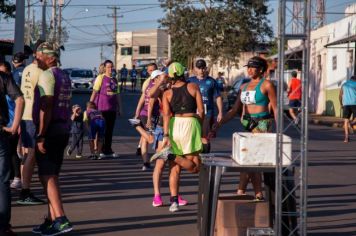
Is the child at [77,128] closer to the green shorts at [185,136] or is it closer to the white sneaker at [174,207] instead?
the white sneaker at [174,207]

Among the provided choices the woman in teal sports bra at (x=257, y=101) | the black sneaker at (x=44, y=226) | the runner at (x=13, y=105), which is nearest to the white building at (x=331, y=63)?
the runner at (x=13, y=105)

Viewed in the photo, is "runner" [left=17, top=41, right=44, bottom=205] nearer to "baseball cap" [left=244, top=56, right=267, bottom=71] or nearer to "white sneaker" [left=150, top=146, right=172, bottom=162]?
"white sneaker" [left=150, top=146, right=172, bottom=162]

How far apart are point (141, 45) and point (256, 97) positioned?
12180 cm

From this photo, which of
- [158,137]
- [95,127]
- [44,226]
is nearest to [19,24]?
[95,127]

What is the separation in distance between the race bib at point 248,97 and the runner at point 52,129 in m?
2.27

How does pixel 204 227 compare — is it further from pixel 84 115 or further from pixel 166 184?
pixel 84 115

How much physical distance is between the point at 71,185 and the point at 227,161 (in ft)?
18.5

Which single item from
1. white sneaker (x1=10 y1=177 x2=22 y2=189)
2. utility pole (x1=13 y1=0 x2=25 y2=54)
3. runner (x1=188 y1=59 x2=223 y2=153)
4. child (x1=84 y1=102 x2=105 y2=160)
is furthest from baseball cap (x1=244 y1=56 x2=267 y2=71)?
utility pole (x1=13 y1=0 x2=25 y2=54)

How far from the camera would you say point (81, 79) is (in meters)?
58.1

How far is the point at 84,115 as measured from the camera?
18422mm

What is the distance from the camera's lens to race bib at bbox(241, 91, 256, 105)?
10266mm

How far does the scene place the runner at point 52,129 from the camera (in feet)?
29.6

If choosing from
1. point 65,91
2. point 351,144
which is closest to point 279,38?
point 65,91

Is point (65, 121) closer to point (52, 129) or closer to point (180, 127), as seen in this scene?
point (52, 129)
